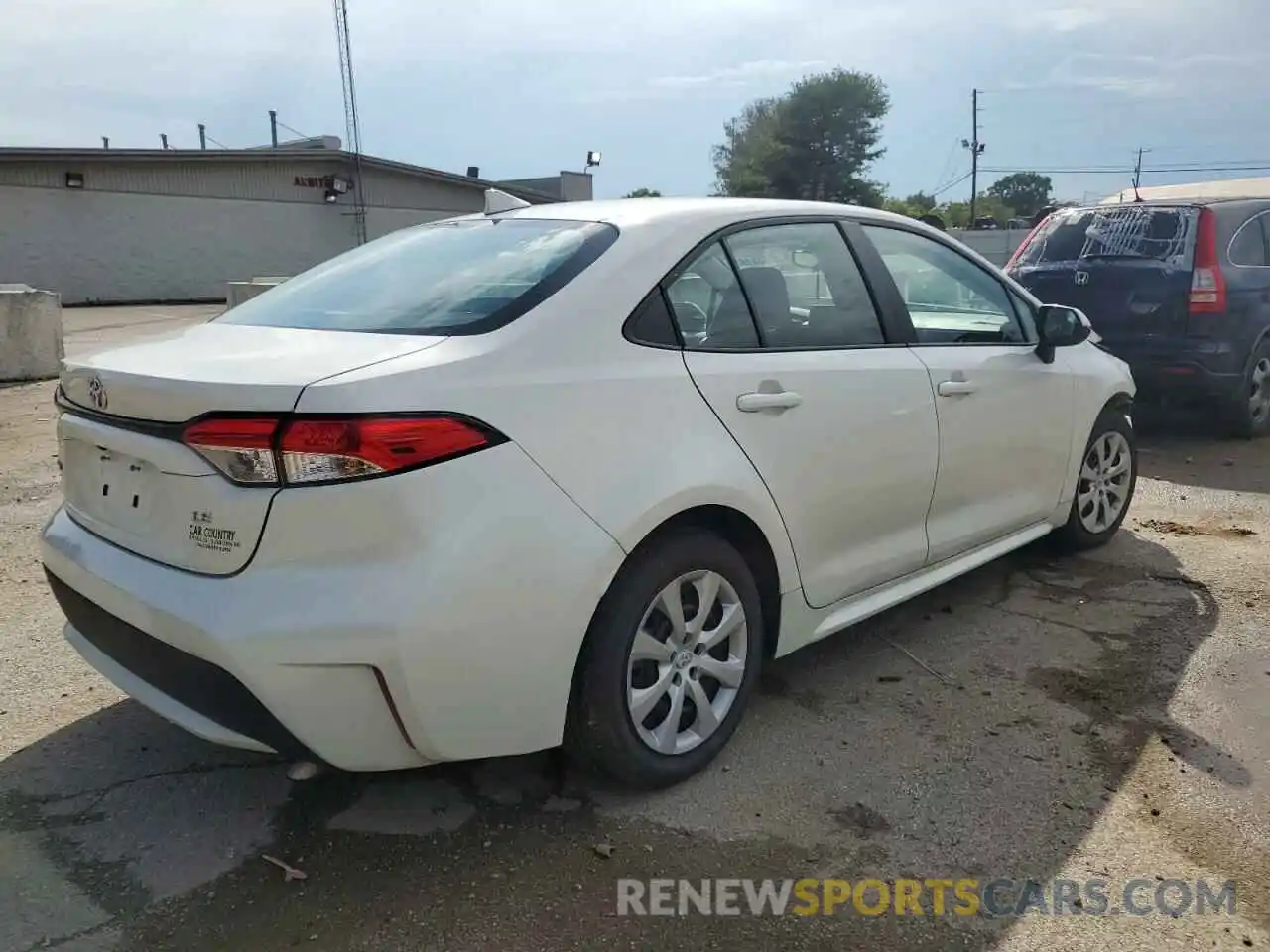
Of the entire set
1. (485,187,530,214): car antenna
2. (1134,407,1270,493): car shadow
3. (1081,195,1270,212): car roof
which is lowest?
(1134,407,1270,493): car shadow

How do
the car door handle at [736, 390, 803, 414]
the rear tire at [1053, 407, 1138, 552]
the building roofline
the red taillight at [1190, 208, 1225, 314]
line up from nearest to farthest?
the car door handle at [736, 390, 803, 414], the rear tire at [1053, 407, 1138, 552], the red taillight at [1190, 208, 1225, 314], the building roofline

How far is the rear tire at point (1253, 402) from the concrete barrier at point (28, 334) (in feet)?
34.0

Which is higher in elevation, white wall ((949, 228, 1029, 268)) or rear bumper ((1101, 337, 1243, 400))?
white wall ((949, 228, 1029, 268))

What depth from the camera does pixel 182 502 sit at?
2.34 metres

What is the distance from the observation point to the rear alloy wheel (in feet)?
23.6

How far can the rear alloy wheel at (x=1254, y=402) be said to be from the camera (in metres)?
7.19

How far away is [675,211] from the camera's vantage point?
3.05 meters

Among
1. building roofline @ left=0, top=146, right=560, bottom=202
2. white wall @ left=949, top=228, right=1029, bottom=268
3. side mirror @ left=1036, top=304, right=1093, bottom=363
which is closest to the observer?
side mirror @ left=1036, top=304, right=1093, bottom=363

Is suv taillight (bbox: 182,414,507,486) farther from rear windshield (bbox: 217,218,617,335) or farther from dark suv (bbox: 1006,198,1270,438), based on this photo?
dark suv (bbox: 1006,198,1270,438)

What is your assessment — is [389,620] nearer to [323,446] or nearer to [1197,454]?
[323,446]

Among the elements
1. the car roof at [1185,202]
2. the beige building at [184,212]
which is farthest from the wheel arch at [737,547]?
the beige building at [184,212]

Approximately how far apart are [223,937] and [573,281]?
1.75 m

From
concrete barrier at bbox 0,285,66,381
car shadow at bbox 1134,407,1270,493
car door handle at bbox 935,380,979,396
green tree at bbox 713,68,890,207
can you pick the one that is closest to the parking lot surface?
car door handle at bbox 935,380,979,396

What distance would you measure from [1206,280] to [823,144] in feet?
191
